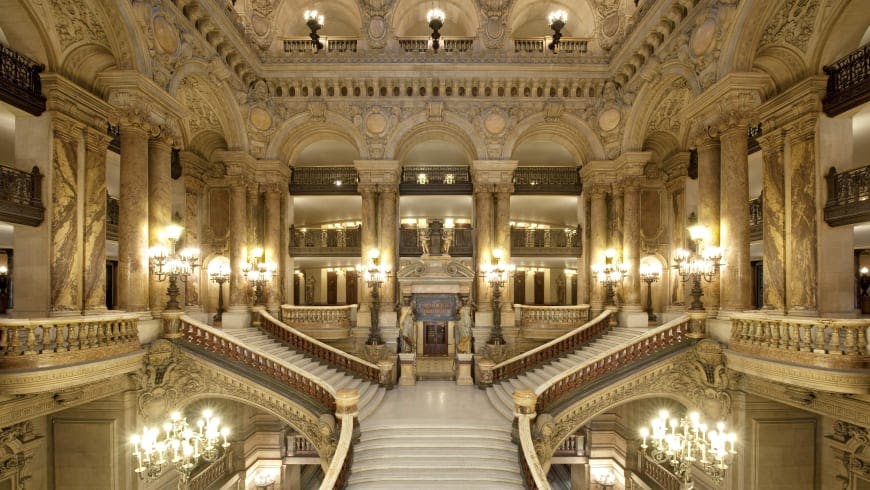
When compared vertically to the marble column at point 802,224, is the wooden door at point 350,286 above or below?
below

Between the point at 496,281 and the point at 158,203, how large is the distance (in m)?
10.7

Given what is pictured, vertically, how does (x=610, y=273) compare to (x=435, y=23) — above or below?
below

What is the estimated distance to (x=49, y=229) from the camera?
9305 millimetres

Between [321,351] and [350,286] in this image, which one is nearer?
[321,351]

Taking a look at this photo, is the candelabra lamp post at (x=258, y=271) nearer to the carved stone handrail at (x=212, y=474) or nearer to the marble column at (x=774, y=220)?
the carved stone handrail at (x=212, y=474)

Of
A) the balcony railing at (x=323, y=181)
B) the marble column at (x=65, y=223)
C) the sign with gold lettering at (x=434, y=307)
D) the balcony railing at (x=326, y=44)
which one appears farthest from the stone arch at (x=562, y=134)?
the marble column at (x=65, y=223)

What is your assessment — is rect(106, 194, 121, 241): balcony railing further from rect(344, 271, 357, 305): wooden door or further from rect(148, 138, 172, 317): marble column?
rect(344, 271, 357, 305): wooden door

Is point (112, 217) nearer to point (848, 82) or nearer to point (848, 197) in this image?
point (848, 197)

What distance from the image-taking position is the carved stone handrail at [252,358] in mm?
10570

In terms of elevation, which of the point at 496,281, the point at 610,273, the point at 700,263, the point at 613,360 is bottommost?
the point at 613,360

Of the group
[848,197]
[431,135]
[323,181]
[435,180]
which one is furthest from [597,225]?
[323,181]

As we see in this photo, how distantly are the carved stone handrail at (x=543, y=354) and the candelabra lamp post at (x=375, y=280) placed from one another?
13.4 ft

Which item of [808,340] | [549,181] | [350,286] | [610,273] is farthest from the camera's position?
[350,286]

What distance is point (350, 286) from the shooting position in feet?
77.5
